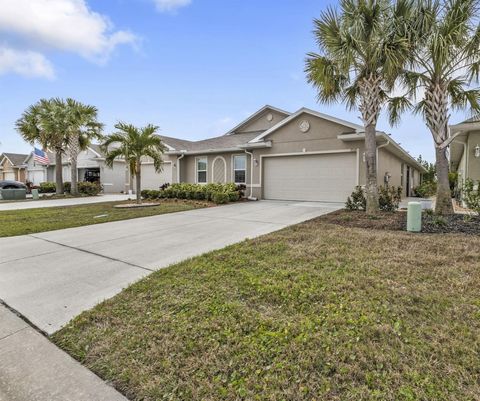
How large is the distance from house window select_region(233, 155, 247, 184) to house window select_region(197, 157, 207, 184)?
230 centimetres

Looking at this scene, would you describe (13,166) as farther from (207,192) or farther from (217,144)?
(207,192)

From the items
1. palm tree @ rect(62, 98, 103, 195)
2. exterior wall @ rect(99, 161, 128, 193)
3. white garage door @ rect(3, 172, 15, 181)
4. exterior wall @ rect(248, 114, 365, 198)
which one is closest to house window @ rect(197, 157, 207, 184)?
exterior wall @ rect(248, 114, 365, 198)

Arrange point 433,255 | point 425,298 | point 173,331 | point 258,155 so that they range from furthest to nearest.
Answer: point 258,155
point 433,255
point 425,298
point 173,331

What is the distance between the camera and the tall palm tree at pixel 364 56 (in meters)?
8.02

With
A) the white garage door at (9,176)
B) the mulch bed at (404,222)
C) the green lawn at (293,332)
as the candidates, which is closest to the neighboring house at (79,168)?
the white garage door at (9,176)

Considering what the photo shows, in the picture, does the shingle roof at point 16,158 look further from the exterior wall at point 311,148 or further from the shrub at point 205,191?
the exterior wall at point 311,148

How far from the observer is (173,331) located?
2729 mm

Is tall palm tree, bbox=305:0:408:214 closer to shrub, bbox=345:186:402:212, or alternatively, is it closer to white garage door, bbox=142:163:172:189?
shrub, bbox=345:186:402:212

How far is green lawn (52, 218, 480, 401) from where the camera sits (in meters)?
2.04

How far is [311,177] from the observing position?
14.2 meters

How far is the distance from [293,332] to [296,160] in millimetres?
12691

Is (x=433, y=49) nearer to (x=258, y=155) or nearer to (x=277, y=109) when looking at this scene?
(x=258, y=155)

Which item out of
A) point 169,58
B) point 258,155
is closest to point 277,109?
point 258,155

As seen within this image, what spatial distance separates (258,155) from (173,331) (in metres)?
13.6
